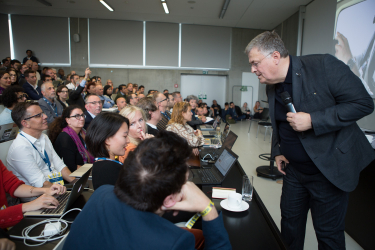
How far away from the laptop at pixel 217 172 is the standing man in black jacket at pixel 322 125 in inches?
16.7

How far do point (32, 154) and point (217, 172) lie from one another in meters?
1.53

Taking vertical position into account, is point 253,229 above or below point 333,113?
below

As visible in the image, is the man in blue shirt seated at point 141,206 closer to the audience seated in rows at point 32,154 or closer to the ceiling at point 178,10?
the audience seated in rows at point 32,154

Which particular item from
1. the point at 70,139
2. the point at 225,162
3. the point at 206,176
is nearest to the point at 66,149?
the point at 70,139

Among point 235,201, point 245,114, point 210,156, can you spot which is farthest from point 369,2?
point 245,114

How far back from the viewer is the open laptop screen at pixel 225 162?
67.0 inches

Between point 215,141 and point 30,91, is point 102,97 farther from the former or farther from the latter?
point 215,141

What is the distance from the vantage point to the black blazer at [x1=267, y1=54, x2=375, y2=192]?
47.8 inches

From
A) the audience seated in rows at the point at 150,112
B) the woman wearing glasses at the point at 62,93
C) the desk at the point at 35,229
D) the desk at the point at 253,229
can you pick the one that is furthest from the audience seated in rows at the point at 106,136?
the woman wearing glasses at the point at 62,93

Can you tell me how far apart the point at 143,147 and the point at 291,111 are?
98 cm

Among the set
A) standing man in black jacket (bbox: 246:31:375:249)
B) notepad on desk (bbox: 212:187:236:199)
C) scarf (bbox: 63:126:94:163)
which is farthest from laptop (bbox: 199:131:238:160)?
scarf (bbox: 63:126:94:163)

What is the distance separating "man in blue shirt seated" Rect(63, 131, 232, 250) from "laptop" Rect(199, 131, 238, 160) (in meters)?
1.56

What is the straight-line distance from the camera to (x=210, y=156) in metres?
2.48

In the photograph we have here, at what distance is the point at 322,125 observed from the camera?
1.22 meters
